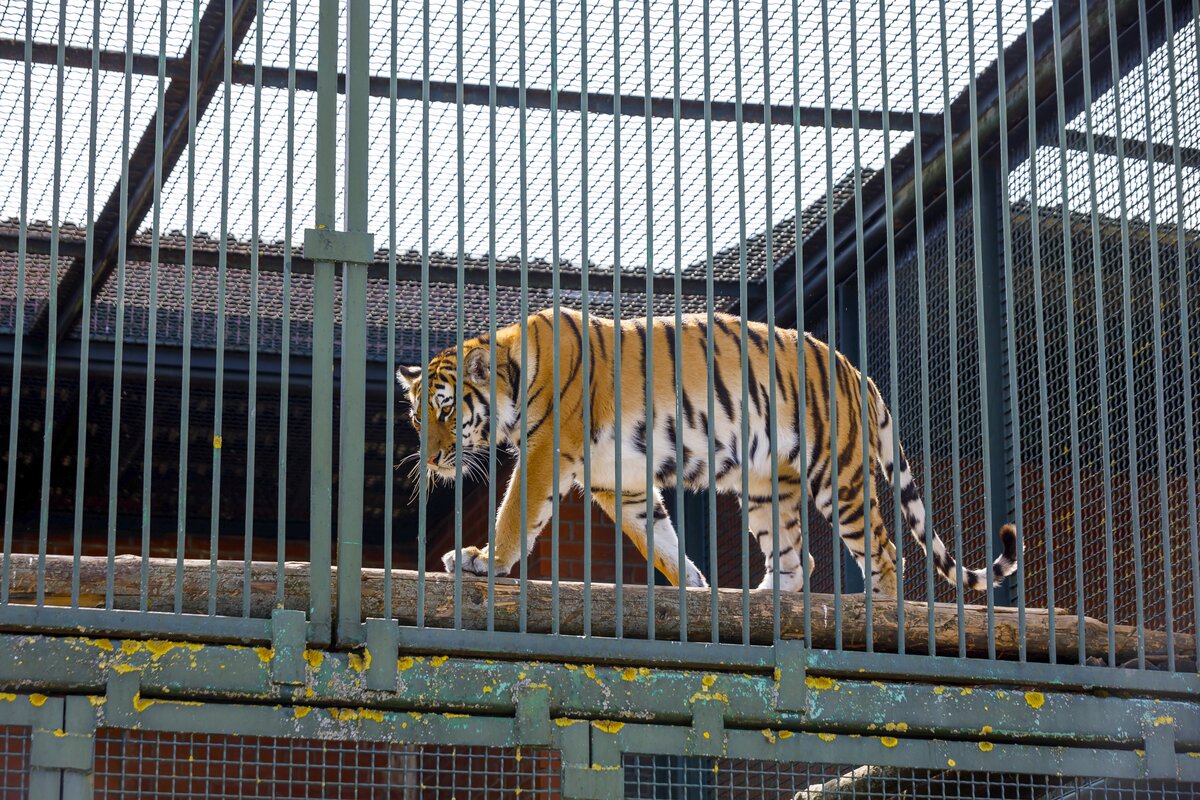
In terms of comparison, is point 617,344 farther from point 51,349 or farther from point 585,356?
point 51,349

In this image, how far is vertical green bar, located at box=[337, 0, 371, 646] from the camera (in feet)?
11.0

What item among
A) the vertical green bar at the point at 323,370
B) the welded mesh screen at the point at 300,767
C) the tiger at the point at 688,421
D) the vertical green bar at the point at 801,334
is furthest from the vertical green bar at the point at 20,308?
the tiger at the point at 688,421

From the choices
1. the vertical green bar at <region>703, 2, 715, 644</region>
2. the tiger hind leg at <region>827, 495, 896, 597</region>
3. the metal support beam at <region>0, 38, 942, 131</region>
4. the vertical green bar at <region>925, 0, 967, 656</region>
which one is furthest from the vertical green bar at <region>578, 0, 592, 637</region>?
the tiger hind leg at <region>827, 495, 896, 597</region>

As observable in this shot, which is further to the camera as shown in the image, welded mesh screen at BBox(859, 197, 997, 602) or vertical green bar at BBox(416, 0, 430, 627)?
welded mesh screen at BBox(859, 197, 997, 602)

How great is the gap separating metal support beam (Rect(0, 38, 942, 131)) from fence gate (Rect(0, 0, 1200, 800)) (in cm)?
2

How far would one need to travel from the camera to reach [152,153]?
6059 mm

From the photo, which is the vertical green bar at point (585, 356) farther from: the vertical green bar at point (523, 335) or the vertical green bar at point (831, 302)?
the vertical green bar at point (831, 302)

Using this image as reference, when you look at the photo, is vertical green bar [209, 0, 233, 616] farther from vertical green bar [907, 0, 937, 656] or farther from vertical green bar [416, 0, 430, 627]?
vertical green bar [907, 0, 937, 656]

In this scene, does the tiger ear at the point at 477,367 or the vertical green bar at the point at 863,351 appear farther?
the tiger ear at the point at 477,367

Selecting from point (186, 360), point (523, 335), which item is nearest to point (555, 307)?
point (523, 335)

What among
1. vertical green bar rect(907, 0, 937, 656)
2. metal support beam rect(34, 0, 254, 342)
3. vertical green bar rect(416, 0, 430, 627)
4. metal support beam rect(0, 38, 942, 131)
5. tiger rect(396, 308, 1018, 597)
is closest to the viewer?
vertical green bar rect(416, 0, 430, 627)

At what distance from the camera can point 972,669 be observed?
3.65 meters

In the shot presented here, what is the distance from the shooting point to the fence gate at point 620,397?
3.38 m

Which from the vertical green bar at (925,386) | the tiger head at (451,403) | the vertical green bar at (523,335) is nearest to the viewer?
the vertical green bar at (523,335)
